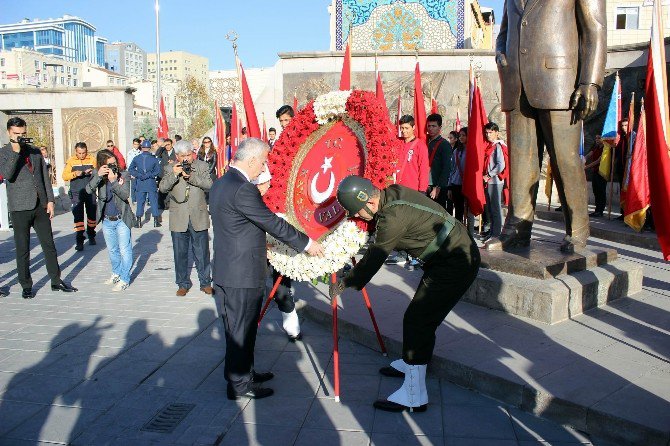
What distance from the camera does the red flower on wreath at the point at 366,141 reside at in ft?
13.4

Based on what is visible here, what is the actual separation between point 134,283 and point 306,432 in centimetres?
482

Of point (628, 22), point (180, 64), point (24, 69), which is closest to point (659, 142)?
point (628, 22)

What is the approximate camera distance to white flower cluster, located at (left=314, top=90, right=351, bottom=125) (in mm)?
4598

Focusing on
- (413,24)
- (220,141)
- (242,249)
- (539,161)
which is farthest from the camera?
(413,24)

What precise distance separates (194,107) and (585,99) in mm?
47055

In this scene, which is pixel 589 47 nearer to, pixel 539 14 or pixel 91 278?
pixel 539 14

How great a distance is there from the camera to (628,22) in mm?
26125

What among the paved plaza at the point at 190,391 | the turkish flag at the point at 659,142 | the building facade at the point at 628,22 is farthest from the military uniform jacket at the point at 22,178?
the building facade at the point at 628,22

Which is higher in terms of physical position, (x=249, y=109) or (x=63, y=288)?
(x=249, y=109)

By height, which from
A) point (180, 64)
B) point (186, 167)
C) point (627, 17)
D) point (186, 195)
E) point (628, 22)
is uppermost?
point (180, 64)

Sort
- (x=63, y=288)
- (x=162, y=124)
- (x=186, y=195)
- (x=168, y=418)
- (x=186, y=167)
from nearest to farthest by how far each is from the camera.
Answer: (x=168, y=418), (x=186, y=167), (x=186, y=195), (x=63, y=288), (x=162, y=124)

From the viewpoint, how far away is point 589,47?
17.1 feet

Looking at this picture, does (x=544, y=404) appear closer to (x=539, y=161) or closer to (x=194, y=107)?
(x=539, y=161)

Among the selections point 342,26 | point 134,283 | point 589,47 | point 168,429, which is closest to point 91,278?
point 134,283
